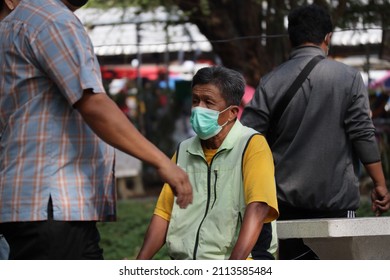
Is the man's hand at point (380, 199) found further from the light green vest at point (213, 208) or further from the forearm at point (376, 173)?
the light green vest at point (213, 208)

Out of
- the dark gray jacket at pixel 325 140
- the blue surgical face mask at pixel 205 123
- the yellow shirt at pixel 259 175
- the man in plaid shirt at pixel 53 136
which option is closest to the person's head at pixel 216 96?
the blue surgical face mask at pixel 205 123

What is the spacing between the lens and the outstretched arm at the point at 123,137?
349 centimetres

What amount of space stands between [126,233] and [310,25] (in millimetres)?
6308

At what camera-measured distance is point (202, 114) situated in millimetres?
4289

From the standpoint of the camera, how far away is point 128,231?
11.4 metres

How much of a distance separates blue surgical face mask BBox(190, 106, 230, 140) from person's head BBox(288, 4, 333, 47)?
1.27 meters

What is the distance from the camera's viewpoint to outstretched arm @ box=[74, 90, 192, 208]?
11.5 ft

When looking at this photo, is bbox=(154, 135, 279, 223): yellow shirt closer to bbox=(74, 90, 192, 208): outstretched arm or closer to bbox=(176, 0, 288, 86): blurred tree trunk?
bbox=(74, 90, 192, 208): outstretched arm

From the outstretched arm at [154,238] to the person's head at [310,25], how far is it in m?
1.54

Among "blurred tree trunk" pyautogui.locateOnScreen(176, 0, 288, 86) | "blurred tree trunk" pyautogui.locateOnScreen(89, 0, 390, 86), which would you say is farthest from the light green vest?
"blurred tree trunk" pyautogui.locateOnScreen(176, 0, 288, 86)

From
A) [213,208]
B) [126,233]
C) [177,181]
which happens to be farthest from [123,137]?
[126,233]

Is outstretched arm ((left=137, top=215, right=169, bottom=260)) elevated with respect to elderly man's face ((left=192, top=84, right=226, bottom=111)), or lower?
lower

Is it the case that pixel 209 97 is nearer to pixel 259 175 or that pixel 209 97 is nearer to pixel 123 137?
pixel 259 175
